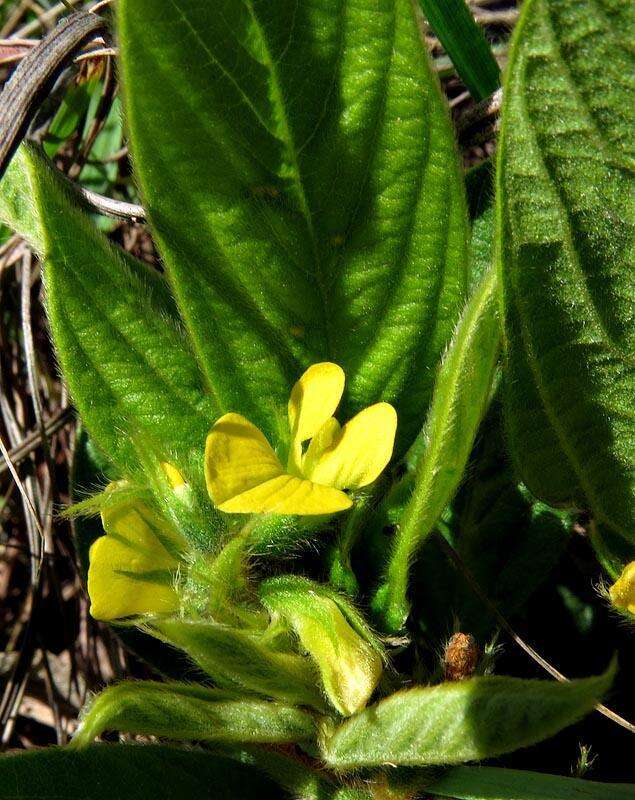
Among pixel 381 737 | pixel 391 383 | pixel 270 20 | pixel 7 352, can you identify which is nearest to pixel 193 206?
pixel 270 20

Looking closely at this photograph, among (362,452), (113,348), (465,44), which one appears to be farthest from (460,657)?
(465,44)

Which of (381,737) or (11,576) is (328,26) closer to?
(381,737)

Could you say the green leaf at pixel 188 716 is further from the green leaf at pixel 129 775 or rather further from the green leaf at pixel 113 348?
the green leaf at pixel 113 348

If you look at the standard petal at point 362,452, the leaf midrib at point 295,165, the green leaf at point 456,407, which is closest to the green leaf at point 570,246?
the green leaf at point 456,407

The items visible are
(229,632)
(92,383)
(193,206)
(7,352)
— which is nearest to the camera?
(229,632)

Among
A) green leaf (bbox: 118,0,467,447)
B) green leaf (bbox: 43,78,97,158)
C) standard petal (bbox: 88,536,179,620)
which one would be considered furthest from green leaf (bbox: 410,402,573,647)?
green leaf (bbox: 43,78,97,158)

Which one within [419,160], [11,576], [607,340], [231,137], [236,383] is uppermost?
[231,137]
